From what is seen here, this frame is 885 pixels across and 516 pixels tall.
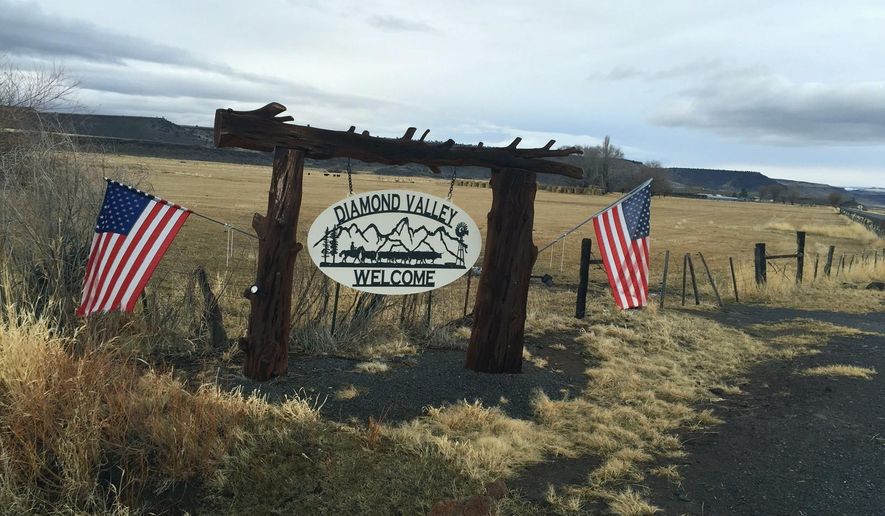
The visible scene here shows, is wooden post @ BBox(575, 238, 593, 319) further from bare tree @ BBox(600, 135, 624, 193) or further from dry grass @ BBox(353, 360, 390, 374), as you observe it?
bare tree @ BBox(600, 135, 624, 193)

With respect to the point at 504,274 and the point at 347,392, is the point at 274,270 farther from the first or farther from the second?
the point at 504,274

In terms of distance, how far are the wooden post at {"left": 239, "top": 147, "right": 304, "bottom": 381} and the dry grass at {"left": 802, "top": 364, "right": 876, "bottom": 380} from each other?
6526mm

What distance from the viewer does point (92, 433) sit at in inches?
164

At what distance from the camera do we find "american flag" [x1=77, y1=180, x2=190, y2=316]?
600 cm

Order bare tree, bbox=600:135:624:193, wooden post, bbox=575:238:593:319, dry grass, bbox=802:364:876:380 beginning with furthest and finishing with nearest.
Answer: bare tree, bbox=600:135:624:193, wooden post, bbox=575:238:593:319, dry grass, bbox=802:364:876:380

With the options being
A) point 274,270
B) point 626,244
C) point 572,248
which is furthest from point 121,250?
point 572,248

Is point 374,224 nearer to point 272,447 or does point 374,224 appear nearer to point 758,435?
point 272,447


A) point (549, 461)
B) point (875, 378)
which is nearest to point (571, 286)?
point (875, 378)

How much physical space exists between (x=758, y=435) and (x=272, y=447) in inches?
170

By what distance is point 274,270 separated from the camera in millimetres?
6160

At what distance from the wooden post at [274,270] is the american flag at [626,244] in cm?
374

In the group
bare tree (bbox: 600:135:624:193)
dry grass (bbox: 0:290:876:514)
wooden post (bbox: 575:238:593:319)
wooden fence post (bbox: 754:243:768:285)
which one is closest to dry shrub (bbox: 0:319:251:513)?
dry grass (bbox: 0:290:876:514)

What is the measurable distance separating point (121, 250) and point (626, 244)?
562 cm

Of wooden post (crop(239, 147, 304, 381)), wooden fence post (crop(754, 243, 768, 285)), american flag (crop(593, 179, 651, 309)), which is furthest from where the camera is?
wooden fence post (crop(754, 243, 768, 285))
